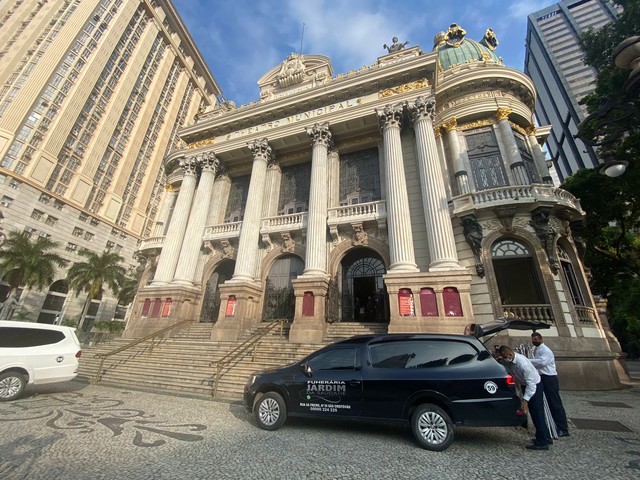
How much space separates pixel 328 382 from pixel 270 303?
11.4 meters

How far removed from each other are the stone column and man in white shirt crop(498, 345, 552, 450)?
11.6m

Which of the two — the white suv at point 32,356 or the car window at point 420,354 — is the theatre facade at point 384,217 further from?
the car window at point 420,354

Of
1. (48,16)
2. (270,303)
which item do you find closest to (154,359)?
(270,303)

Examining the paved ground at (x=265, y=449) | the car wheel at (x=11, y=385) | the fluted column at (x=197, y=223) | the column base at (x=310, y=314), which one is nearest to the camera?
the paved ground at (x=265, y=449)

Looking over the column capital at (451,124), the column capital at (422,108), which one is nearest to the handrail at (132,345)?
the column capital at (422,108)

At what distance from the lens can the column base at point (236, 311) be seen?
13664mm

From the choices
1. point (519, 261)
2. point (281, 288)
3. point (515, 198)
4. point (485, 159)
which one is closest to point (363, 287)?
point (281, 288)

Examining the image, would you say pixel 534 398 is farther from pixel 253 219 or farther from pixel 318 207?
pixel 253 219

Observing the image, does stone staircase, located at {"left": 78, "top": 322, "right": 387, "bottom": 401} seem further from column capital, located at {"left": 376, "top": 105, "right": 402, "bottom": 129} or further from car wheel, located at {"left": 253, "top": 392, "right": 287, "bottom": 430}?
column capital, located at {"left": 376, "top": 105, "right": 402, "bottom": 129}

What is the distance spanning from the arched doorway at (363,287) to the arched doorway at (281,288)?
277cm

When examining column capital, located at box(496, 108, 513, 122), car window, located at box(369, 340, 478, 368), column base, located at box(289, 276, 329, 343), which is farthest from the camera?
column capital, located at box(496, 108, 513, 122)

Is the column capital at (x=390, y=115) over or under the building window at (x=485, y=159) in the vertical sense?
over

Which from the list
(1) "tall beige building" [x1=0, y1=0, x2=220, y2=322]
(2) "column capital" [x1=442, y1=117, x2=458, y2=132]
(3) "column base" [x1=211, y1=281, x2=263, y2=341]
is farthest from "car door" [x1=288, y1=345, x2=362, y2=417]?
(1) "tall beige building" [x1=0, y1=0, x2=220, y2=322]

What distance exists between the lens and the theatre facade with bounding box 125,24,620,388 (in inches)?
474
